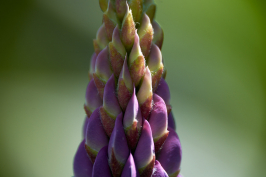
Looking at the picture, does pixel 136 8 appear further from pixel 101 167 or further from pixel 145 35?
pixel 101 167

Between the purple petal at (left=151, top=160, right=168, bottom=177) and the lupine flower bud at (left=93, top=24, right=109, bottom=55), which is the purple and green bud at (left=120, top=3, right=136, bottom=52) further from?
the purple petal at (left=151, top=160, right=168, bottom=177)

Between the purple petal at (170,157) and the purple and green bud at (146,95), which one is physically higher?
the purple and green bud at (146,95)

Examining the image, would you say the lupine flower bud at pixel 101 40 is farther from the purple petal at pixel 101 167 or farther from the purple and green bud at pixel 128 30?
the purple petal at pixel 101 167

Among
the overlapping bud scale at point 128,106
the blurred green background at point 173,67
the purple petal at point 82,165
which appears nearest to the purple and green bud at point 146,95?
the overlapping bud scale at point 128,106

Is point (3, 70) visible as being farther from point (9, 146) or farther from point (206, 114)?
point (206, 114)

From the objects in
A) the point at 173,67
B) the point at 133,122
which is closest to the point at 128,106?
the point at 133,122

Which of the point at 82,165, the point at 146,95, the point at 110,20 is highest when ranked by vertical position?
the point at 110,20
